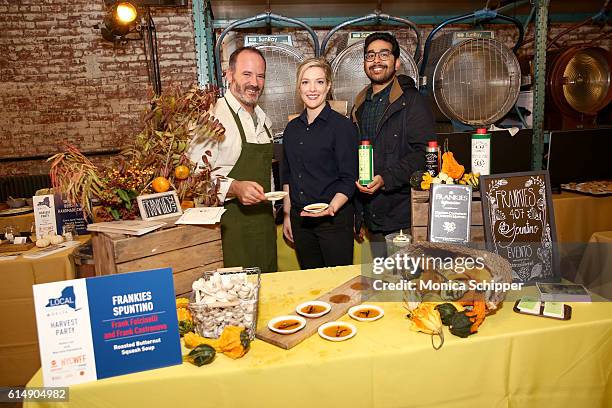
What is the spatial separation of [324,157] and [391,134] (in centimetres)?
42

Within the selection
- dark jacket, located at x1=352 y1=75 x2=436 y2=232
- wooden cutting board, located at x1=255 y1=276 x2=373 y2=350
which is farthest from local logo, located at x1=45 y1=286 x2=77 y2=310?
dark jacket, located at x1=352 y1=75 x2=436 y2=232

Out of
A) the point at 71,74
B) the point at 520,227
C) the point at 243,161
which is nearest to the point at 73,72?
the point at 71,74

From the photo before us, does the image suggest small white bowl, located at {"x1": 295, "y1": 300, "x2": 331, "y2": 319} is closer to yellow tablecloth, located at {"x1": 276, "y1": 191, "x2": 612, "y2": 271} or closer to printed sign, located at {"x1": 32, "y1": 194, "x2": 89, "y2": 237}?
printed sign, located at {"x1": 32, "y1": 194, "x2": 89, "y2": 237}

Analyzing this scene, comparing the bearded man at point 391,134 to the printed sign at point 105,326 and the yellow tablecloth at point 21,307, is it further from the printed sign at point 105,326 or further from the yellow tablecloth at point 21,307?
the yellow tablecloth at point 21,307

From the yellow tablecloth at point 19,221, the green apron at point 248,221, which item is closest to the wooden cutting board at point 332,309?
the green apron at point 248,221

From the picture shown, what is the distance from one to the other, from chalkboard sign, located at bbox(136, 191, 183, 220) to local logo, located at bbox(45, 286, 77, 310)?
21.9 inches

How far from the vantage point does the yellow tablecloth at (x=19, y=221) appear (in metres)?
3.77

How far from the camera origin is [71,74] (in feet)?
17.7

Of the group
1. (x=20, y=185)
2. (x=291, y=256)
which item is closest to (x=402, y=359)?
(x=291, y=256)

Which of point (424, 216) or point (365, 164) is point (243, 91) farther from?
point (424, 216)

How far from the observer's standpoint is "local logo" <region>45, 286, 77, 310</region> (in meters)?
1.16

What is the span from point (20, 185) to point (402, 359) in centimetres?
577

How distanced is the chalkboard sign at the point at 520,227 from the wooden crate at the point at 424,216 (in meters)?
0.09

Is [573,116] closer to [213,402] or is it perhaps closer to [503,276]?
[503,276]
